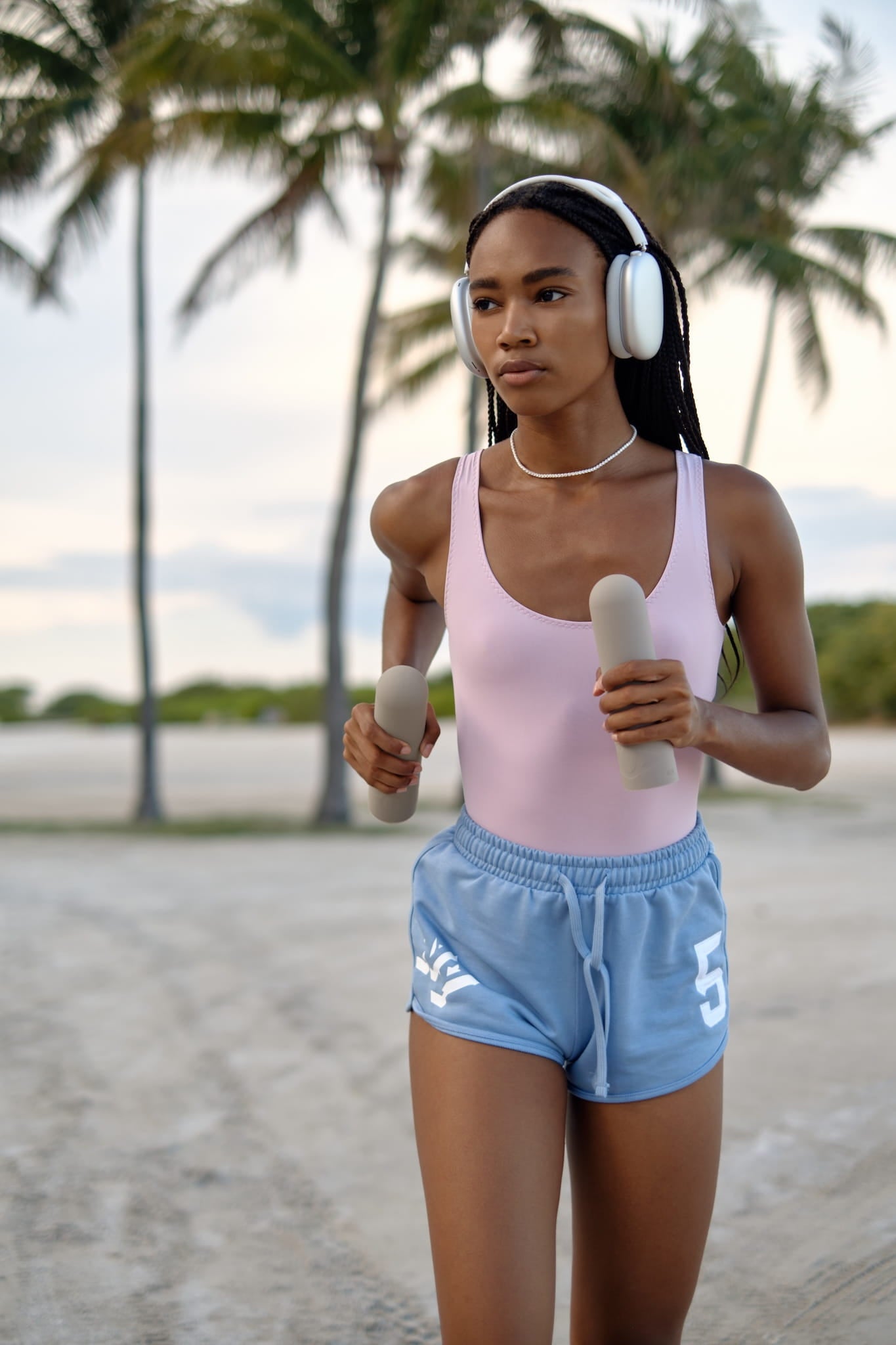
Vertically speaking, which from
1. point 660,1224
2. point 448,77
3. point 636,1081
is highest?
point 448,77

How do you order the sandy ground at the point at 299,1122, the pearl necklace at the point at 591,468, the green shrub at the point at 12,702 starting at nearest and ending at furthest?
1. the pearl necklace at the point at 591,468
2. the sandy ground at the point at 299,1122
3. the green shrub at the point at 12,702

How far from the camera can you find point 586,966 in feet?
6.29

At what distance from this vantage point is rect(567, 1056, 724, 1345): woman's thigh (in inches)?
77.1

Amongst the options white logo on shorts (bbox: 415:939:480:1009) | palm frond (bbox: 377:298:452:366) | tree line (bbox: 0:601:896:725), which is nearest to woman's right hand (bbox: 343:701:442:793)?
white logo on shorts (bbox: 415:939:480:1009)

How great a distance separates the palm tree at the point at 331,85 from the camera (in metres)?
14.9

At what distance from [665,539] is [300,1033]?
14.2 ft

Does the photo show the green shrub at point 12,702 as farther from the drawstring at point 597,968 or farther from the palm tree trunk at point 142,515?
the drawstring at point 597,968

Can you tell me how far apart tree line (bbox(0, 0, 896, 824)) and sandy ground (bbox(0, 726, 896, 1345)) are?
7.71m

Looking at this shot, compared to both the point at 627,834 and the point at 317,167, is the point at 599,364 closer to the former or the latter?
the point at 627,834

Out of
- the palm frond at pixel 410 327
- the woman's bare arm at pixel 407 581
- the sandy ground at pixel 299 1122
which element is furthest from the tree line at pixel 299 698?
the woman's bare arm at pixel 407 581

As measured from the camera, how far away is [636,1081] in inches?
76.8

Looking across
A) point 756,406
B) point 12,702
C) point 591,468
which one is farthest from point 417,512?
point 12,702

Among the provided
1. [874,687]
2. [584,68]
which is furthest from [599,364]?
[874,687]

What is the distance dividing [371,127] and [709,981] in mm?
15792
